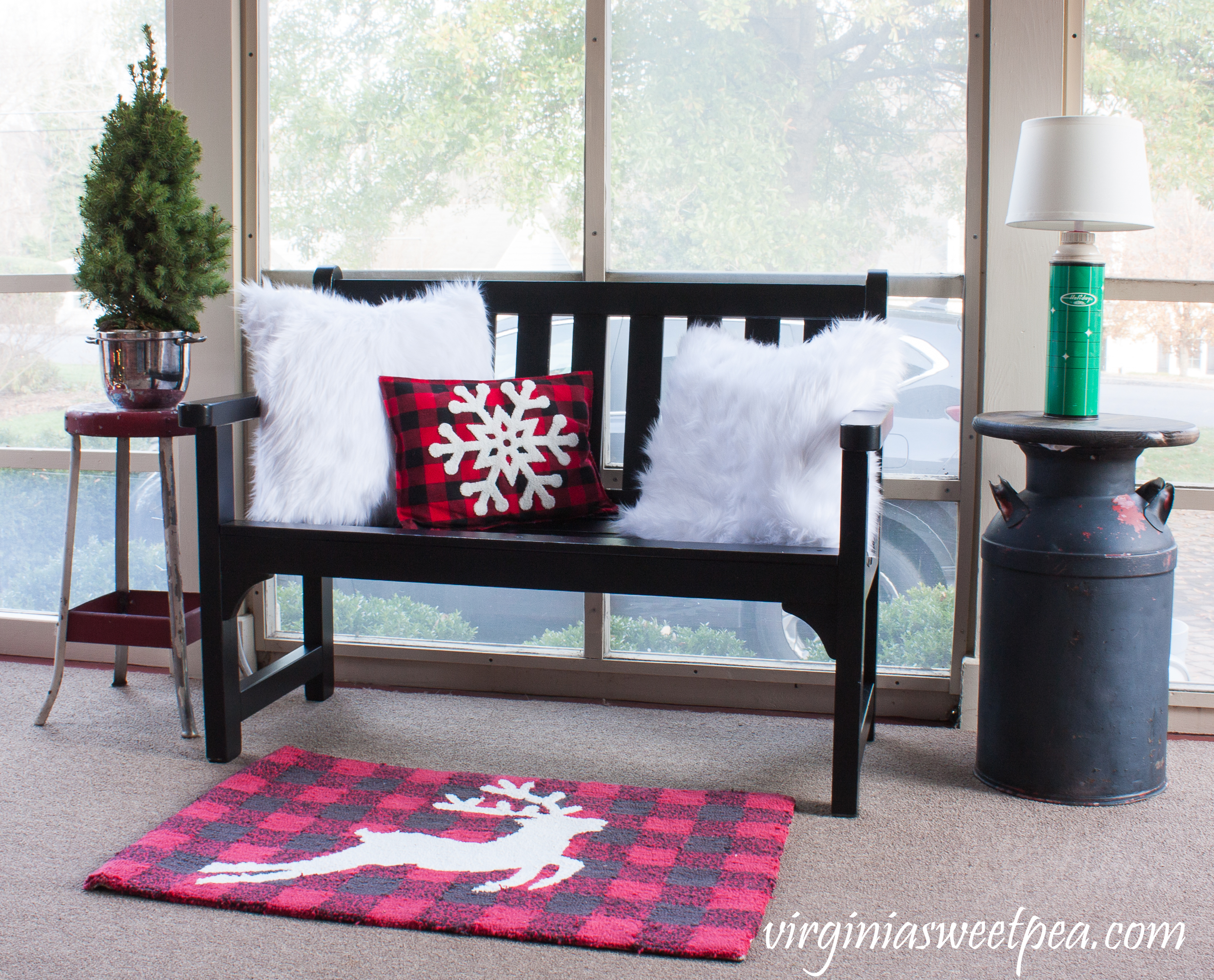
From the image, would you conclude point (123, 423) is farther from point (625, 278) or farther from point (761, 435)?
point (761, 435)

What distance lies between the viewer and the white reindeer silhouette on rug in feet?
4.92

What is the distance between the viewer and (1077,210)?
1.72m

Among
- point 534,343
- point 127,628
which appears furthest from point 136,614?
point 534,343

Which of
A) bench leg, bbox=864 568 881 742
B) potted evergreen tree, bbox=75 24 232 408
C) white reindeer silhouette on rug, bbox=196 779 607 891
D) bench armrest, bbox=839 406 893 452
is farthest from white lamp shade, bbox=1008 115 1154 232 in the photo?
potted evergreen tree, bbox=75 24 232 408

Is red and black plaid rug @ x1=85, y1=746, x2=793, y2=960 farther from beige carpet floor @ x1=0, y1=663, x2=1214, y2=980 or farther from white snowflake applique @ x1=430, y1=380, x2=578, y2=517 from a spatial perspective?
white snowflake applique @ x1=430, y1=380, x2=578, y2=517

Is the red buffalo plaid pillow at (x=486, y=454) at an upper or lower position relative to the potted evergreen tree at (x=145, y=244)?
lower

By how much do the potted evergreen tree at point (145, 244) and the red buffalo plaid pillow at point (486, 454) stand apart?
0.47 metres

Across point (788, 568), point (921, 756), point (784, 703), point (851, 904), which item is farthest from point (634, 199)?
point (851, 904)

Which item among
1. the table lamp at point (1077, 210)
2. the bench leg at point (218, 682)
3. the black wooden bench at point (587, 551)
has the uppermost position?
the table lamp at point (1077, 210)

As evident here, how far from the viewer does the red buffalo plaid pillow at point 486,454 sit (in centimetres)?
193

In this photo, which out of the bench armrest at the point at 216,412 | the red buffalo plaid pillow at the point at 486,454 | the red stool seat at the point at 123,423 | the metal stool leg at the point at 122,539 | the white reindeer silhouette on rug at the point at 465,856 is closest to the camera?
the white reindeer silhouette on rug at the point at 465,856

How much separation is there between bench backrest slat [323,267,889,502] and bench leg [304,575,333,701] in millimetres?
642

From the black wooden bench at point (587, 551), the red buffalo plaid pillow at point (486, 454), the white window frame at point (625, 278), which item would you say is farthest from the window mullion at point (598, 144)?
the red buffalo plaid pillow at point (486, 454)

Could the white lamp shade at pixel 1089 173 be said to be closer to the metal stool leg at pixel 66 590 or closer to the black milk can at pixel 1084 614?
the black milk can at pixel 1084 614
